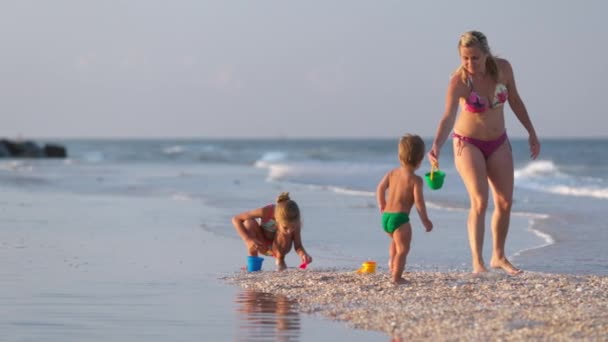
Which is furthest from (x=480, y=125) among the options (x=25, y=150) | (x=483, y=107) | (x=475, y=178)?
(x=25, y=150)

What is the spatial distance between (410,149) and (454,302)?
52.2 inches

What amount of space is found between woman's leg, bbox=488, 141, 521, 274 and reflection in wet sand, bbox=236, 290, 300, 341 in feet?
6.56

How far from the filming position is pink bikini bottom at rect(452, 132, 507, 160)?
809cm

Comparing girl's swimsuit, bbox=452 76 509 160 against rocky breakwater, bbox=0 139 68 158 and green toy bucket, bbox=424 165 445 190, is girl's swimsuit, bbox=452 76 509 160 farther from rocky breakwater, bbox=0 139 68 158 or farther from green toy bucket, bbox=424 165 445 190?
rocky breakwater, bbox=0 139 68 158

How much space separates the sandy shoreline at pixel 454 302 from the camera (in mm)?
5852

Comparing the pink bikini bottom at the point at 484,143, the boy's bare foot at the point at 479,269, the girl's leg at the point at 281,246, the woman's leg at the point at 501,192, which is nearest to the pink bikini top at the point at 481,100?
the pink bikini bottom at the point at 484,143

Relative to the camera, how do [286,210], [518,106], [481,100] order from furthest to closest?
[286,210] → [518,106] → [481,100]

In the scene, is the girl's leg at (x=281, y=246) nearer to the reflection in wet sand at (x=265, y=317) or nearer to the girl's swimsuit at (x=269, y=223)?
the girl's swimsuit at (x=269, y=223)

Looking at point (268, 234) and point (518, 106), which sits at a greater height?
point (518, 106)

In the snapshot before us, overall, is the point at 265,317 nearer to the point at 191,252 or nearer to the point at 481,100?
the point at 481,100

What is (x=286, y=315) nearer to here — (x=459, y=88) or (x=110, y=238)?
(x=459, y=88)

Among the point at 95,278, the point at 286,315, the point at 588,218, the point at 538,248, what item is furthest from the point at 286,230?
the point at 588,218

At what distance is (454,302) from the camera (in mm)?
6816

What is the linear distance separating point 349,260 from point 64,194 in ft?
35.1
